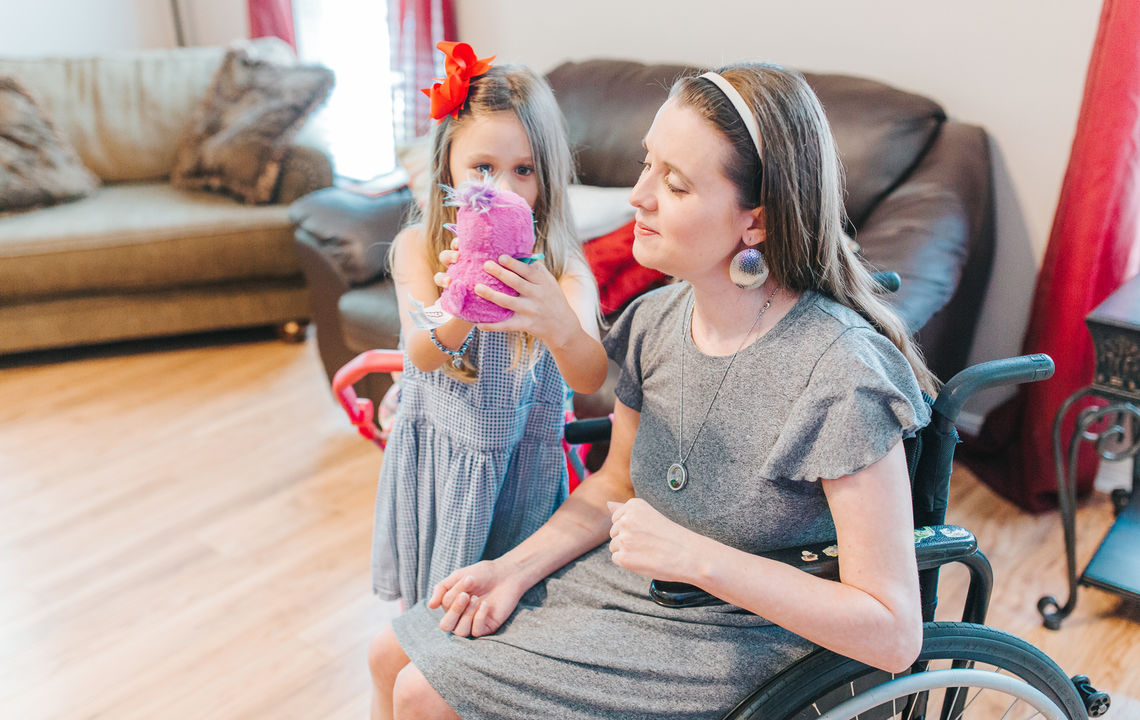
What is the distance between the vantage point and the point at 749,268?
0.99 meters

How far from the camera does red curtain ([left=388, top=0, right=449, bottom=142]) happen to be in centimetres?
324

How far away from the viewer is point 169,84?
3.49 meters

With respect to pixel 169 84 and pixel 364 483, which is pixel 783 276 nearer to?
pixel 364 483

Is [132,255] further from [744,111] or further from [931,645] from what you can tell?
[931,645]

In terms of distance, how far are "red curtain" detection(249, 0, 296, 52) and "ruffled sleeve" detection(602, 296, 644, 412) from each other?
3.29m

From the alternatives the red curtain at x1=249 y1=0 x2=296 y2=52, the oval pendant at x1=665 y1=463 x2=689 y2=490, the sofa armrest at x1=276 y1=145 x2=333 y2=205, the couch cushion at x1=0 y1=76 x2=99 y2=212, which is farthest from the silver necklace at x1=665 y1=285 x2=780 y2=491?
the red curtain at x1=249 y1=0 x2=296 y2=52

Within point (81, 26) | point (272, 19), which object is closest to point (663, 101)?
point (272, 19)

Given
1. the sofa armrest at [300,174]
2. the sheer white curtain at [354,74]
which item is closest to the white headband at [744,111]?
the sofa armrest at [300,174]

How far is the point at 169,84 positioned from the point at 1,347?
46.2 inches

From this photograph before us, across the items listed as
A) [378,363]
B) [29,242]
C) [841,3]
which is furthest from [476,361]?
[29,242]

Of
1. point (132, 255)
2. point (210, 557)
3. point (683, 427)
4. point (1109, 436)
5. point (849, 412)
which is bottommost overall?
point (210, 557)

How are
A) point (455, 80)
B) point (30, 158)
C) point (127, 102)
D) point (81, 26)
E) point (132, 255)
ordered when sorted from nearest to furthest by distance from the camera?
point (455, 80)
point (132, 255)
point (30, 158)
point (127, 102)
point (81, 26)

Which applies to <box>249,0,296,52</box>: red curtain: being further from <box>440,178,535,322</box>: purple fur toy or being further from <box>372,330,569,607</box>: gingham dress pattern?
<box>440,178,535,322</box>: purple fur toy

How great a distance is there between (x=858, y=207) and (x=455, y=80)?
1.12 m
